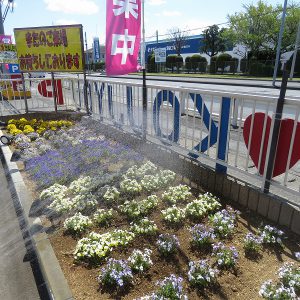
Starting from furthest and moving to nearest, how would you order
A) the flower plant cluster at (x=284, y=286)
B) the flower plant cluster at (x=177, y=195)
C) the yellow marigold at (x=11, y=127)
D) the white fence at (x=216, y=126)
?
1. the yellow marigold at (x=11, y=127)
2. the flower plant cluster at (x=177, y=195)
3. the white fence at (x=216, y=126)
4. the flower plant cluster at (x=284, y=286)

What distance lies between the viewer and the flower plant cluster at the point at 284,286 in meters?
2.02

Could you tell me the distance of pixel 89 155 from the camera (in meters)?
5.31

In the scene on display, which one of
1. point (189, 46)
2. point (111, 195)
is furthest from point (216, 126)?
point (189, 46)

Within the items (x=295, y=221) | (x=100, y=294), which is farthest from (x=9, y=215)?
(x=295, y=221)

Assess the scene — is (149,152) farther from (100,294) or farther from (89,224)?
(100,294)

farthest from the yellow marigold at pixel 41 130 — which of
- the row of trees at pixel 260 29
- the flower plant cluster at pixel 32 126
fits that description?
the row of trees at pixel 260 29

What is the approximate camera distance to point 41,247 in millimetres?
2912

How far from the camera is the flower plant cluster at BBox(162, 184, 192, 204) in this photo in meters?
3.61

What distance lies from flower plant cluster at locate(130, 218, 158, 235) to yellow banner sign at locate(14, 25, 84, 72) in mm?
6731

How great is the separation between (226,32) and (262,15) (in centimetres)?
527

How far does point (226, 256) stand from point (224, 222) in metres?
0.52

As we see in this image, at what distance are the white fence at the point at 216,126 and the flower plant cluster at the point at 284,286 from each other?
0.94m

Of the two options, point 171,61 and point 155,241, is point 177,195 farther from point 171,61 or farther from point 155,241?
point 171,61

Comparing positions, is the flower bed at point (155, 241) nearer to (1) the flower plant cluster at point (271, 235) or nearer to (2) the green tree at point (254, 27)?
(1) the flower plant cluster at point (271, 235)
